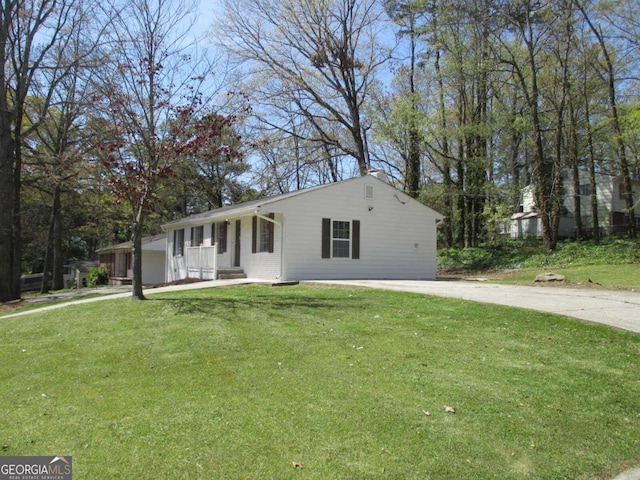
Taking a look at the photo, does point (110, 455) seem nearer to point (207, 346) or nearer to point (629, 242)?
point (207, 346)

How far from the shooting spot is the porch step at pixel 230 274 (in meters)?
17.7

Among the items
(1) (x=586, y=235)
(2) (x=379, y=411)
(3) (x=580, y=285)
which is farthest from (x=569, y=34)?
(2) (x=379, y=411)

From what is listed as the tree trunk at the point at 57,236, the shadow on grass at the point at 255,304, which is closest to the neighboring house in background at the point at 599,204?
the shadow on grass at the point at 255,304

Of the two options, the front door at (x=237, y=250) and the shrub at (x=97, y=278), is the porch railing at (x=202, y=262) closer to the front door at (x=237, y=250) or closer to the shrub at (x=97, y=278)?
the front door at (x=237, y=250)

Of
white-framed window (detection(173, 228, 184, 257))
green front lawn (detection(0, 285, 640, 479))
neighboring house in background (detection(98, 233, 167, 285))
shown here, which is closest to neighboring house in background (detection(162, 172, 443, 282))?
white-framed window (detection(173, 228, 184, 257))

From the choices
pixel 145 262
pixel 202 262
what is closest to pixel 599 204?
pixel 202 262

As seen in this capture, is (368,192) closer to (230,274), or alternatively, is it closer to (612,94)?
(230,274)

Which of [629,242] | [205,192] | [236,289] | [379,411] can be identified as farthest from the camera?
[205,192]

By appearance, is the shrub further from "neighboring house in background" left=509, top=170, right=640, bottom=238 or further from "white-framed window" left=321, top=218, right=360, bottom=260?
"neighboring house in background" left=509, top=170, right=640, bottom=238

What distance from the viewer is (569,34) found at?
78.8 feet

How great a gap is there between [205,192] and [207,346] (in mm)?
31344

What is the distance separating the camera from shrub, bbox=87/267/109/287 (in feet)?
104

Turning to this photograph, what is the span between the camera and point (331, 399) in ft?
14.3

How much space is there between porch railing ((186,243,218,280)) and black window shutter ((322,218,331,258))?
3879 millimetres
